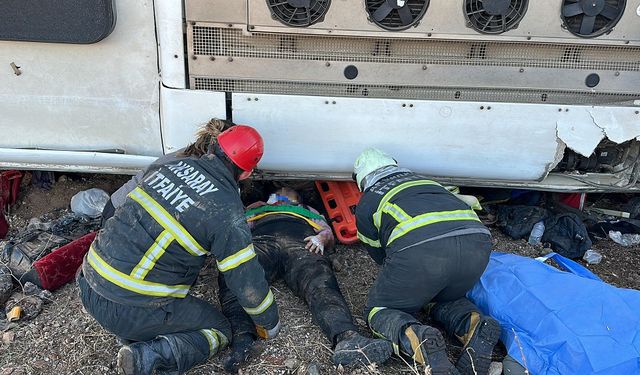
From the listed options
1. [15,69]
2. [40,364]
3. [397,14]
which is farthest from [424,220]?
[15,69]

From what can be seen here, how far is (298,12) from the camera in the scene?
3.16 m

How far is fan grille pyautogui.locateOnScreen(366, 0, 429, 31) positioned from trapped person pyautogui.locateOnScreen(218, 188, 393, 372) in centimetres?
145

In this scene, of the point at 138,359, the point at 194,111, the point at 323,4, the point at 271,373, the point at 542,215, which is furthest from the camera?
the point at 542,215

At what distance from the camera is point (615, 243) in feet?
14.5

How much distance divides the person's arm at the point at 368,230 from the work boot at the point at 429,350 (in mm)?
695

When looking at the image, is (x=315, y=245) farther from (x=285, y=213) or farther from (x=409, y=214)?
(x=409, y=214)

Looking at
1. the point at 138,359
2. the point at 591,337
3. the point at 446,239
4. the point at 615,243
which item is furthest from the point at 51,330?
the point at 615,243

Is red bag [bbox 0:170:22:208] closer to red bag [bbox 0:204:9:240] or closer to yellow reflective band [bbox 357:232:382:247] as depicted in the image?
red bag [bbox 0:204:9:240]

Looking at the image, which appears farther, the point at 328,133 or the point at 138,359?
the point at 328,133

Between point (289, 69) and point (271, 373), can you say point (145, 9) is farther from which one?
point (271, 373)

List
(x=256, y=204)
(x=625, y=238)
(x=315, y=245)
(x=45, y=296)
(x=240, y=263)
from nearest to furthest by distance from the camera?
(x=240, y=263)
(x=45, y=296)
(x=315, y=245)
(x=256, y=204)
(x=625, y=238)

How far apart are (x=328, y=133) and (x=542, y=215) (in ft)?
6.51

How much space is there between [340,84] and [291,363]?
1.65 m

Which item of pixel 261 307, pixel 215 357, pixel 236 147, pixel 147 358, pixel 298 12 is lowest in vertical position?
pixel 215 357
